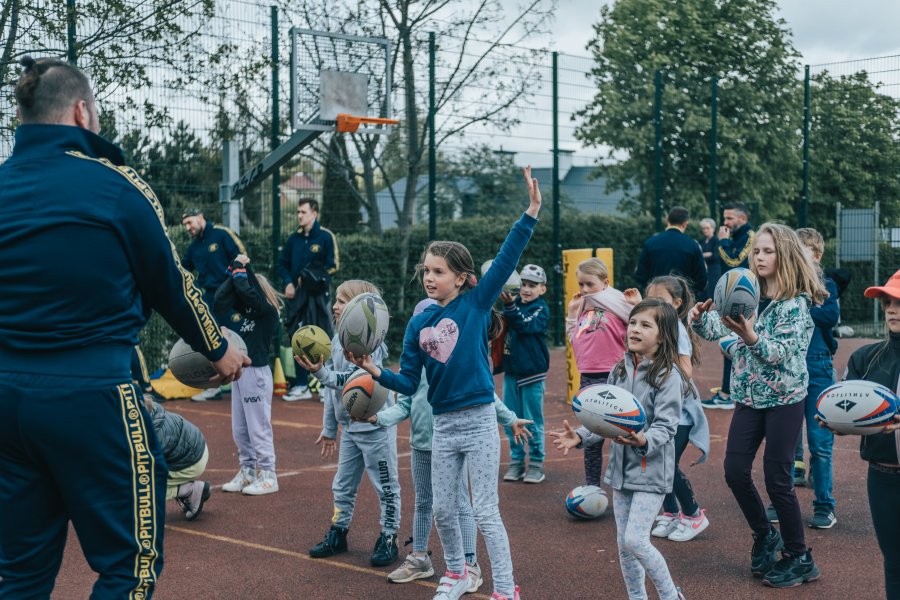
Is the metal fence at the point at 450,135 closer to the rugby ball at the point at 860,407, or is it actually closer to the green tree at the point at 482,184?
the green tree at the point at 482,184

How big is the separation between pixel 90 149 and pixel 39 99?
0.24 m

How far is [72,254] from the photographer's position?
10.4 feet

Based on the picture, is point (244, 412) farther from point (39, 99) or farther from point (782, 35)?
point (782, 35)

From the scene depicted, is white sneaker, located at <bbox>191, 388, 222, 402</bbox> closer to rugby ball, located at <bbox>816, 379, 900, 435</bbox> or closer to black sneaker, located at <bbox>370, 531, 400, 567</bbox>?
black sneaker, located at <bbox>370, 531, 400, 567</bbox>

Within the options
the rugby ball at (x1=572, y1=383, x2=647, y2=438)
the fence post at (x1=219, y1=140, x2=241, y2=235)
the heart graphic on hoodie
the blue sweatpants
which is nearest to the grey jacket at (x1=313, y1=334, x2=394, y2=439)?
the heart graphic on hoodie

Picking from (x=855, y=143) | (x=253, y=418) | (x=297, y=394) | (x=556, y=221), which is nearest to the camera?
(x=253, y=418)

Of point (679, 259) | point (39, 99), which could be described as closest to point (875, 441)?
point (39, 99)

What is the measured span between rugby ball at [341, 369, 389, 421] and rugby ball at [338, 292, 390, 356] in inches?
16.8

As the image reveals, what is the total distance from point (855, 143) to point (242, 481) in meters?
15.7

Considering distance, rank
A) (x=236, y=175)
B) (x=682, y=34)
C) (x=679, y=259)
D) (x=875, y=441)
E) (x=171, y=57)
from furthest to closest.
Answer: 1. (x=682, y=34)
2. (x=236, y=175)
3. (x=171, y=57)
4. (x=679, y=259)
5. (x=875, y=441)

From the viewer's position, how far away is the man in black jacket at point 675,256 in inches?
427

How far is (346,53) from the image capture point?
1352 cm

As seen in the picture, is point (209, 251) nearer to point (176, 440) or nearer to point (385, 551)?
point (176, 440)

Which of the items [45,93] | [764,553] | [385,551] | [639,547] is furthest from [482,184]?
[45,93]
